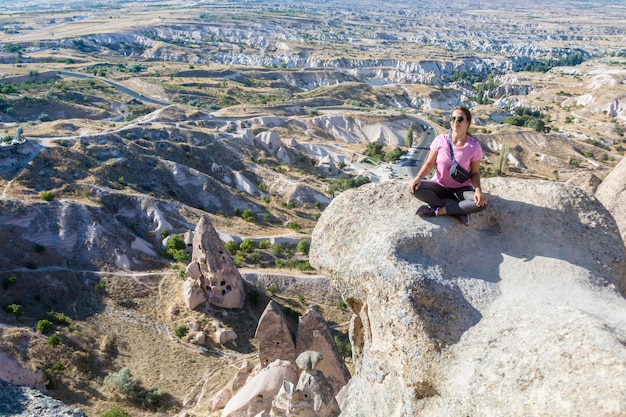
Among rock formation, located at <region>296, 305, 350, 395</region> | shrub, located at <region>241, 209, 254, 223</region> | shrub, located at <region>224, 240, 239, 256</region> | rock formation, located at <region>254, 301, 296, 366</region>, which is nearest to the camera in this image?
rock formation, located at <region>296, 305, 350, 395</region>

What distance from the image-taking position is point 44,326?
2795cm

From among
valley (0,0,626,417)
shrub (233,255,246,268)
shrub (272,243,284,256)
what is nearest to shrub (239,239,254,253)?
valley (0,0,626,417)

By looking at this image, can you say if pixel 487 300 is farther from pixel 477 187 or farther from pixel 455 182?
pixel 455 182

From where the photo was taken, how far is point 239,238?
43.1m

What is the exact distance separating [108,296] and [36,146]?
Answer: 73.5 feet

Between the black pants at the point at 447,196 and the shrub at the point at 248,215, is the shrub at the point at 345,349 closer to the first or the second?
the black pants at the point at 447,196

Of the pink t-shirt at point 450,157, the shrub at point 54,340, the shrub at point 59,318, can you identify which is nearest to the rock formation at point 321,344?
the pink t-shirt at point 450,157

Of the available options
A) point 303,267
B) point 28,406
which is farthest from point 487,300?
point 303,267

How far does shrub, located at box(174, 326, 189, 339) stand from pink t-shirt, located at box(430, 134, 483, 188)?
25014mm

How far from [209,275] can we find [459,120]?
2701cm

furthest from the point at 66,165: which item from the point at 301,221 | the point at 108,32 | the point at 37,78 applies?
the point at 108,32

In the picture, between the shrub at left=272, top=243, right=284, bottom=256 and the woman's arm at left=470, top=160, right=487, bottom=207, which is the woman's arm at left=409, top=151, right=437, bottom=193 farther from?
the shrub at left=272, top=243, right=284, bottom=256

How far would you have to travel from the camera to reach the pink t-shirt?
888 centimetres


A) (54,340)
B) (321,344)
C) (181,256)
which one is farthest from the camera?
(181,256)
